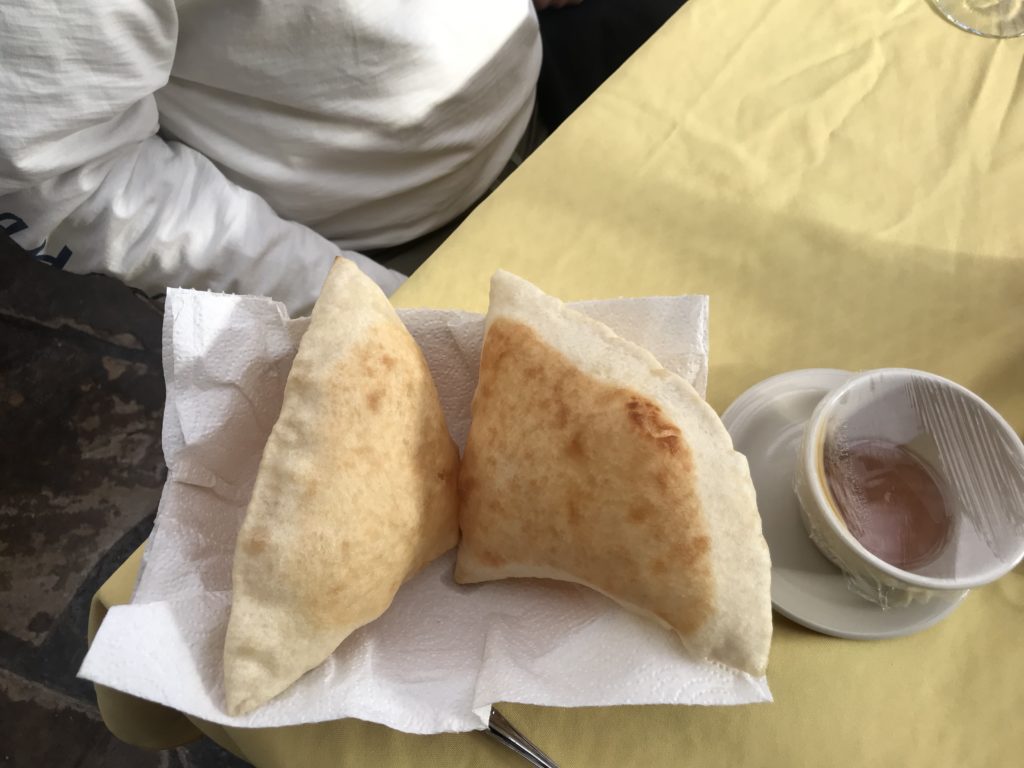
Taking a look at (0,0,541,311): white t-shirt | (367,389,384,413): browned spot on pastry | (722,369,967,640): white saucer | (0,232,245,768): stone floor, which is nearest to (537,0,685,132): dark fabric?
(0,0,541,311): white t-shirt

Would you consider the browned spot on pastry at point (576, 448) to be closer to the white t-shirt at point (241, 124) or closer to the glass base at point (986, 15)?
the white t-shirt at point (241, 124)

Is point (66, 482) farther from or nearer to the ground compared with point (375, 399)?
nearer to the ground

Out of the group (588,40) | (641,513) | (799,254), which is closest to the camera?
(641,513)

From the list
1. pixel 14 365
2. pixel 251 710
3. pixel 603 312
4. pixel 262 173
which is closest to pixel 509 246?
pixel 603 312

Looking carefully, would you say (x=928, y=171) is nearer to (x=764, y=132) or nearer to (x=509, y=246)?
(x=764, y=132)

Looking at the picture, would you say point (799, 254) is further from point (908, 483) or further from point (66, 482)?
point (66, 482)

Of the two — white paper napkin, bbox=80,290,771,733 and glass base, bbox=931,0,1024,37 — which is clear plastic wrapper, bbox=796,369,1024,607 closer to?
white paper napkin, bbox=80,290,771,733

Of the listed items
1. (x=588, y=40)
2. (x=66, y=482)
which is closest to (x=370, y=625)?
(x=588, y=40)
